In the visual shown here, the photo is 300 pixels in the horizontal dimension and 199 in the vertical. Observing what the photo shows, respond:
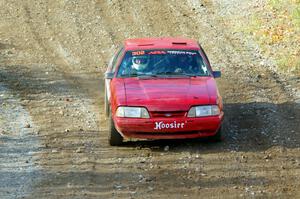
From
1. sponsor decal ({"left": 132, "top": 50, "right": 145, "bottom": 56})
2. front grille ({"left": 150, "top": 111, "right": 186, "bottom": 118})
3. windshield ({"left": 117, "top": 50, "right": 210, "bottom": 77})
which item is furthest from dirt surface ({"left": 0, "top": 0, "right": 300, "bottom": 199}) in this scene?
sponsor decal ({"left": 132, "top": 50, "right": 145, "bottom": 56})

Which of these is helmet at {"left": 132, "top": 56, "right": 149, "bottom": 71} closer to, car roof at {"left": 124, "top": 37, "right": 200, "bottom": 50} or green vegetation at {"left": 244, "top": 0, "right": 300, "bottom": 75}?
car roof at {"left": 124, "top": 37, "right": 200, "bottom": 50}

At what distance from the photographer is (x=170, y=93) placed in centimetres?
1191

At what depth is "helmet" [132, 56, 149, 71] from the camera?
509 inches

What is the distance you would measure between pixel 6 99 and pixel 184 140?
4.63m

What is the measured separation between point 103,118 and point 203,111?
9.05 feet

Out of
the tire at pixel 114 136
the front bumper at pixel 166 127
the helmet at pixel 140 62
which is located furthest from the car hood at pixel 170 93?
the tire at pixel 114 136

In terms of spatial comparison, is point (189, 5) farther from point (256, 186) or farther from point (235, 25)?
point (256, 186)

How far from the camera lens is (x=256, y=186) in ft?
33.6

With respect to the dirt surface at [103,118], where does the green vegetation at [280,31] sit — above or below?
below

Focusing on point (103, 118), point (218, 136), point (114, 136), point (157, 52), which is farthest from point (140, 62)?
point (218, 136)

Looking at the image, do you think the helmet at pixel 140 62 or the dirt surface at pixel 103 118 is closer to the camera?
the dirt surface at pixel 103 118

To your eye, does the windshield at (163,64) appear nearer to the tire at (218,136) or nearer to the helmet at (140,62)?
the helmet at (140,62)

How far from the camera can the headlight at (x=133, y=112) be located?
11609 mm

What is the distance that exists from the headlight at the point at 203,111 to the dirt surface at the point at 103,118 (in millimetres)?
586
